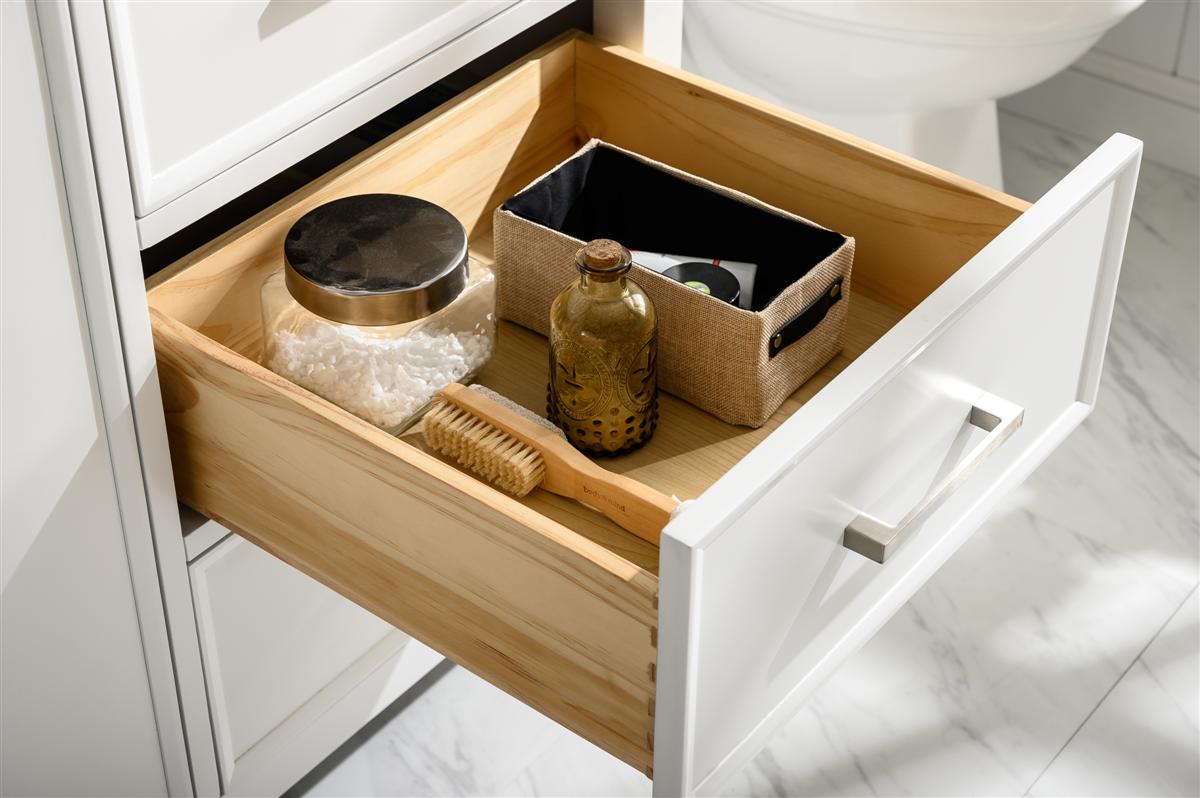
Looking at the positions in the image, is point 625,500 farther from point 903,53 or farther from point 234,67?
point 903,53

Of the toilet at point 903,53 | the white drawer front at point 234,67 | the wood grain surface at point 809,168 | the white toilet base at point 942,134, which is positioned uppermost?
the white drawer front at point 234,67

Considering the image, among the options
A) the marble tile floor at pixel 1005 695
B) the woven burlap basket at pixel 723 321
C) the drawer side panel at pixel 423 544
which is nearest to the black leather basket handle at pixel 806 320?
the woven burlap basket at pixel 723 321

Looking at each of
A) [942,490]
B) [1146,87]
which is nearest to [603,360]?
[942,490]

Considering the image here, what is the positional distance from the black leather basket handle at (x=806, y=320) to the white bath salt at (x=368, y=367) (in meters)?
0.20

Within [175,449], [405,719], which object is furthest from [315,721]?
[175,449]

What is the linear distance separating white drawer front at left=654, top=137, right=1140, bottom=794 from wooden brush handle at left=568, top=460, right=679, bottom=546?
0.09 m

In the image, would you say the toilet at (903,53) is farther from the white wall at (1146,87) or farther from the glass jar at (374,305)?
the glass jar at (374,305)

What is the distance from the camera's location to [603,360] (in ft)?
2.71

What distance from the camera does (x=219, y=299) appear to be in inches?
34.0

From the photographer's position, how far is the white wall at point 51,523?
69 cm

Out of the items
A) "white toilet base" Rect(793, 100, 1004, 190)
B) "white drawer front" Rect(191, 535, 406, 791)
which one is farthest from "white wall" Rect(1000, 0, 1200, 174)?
"white drawer front" Rect(191, 535, 406, 791)

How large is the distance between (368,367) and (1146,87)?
159 centimetres

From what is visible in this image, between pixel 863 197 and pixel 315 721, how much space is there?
61 cm

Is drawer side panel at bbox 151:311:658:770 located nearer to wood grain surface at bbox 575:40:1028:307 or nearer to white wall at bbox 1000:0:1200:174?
wood grain surface at bbox 575:40:1028:307
